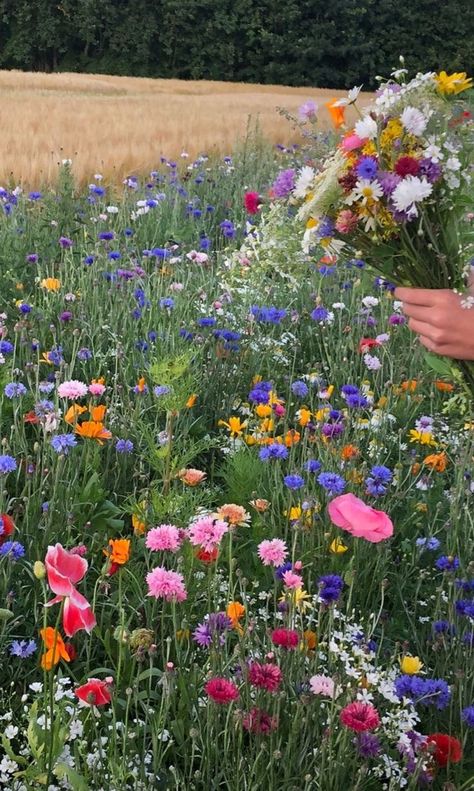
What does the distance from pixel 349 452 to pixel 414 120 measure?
926mm

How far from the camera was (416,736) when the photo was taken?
143cm

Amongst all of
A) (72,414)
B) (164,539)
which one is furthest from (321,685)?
(72,414)

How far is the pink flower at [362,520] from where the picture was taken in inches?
55.7

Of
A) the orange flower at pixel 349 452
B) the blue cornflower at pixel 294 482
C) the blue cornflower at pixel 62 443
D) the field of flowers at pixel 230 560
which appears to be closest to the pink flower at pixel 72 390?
the field of flowers at pixel 230 560

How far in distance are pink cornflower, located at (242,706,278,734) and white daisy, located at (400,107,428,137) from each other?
1.07 meters

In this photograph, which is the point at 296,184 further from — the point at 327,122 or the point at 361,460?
the point at 327,122

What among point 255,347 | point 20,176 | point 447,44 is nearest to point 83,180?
point 20,176

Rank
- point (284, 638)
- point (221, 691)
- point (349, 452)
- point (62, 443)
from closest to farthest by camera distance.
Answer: point (221, 691), point (284, 638), point (62, 443), point (349, 452)

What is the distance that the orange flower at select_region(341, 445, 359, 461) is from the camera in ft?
7.03

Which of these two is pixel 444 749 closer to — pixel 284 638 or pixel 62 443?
pixel 284 638

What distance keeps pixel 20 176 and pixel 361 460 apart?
3910 mm

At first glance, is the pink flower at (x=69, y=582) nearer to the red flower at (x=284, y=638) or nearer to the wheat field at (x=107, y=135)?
the red flower at (x=284, y=638)

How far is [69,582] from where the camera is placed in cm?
107

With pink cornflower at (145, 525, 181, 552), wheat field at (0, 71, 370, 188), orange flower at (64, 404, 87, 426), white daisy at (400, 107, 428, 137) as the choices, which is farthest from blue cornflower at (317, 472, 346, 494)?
wheat field at (0, 71, 370, 188)
